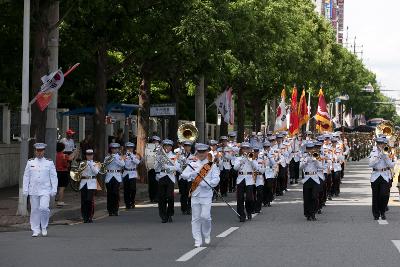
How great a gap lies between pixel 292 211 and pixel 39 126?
6.38 meters

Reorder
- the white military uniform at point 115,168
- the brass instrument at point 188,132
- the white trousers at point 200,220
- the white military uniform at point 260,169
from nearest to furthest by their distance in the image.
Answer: the white trousers at point 200,220 < the white military uniform at point 260,169 < the white military uniform at point 115,168 < the brass instrument at point 188,132

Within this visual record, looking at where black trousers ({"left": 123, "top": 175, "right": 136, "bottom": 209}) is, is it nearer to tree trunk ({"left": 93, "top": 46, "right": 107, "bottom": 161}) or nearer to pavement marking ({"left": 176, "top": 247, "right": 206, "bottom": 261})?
tree trunk ({"left": 93, "top": 46, "right": 107, "bottom": 161})

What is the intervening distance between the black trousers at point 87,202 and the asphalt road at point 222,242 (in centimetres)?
33

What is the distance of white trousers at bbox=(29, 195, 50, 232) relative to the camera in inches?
778

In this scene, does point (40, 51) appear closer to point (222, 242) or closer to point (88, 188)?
point (88, 188)

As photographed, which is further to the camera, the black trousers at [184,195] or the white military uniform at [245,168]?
the black trousers at [184,195]

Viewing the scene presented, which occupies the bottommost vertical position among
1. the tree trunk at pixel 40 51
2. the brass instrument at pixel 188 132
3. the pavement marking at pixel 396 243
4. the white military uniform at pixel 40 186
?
the pavement marking at pixel 396 243

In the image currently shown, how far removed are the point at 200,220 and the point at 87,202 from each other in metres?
6.03

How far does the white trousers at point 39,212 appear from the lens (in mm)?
19766

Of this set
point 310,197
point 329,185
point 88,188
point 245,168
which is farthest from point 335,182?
point 88,188

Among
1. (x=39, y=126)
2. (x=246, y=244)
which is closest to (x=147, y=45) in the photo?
(x=39, y=126)

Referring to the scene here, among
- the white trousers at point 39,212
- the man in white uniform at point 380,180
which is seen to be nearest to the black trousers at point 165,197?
the white trousers at point 39,212

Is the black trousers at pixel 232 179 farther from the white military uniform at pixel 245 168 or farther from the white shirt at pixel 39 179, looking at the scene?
the white shirt at pixel 39 179

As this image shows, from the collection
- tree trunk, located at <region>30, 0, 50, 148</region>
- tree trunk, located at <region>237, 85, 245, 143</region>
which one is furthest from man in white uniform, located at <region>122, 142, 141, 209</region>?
tree trunk, located at <region>237, 85, 245, 143</region>
